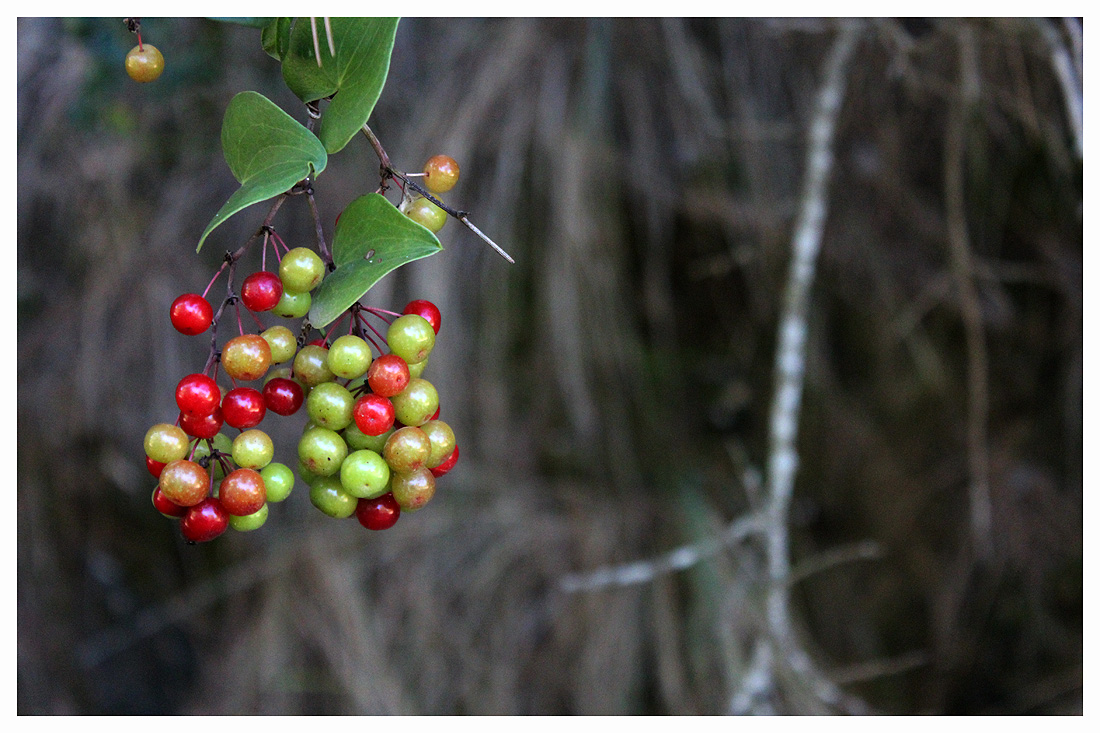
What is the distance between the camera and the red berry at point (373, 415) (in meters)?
0.41

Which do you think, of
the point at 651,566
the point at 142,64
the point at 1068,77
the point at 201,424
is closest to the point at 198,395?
the point at 201,424

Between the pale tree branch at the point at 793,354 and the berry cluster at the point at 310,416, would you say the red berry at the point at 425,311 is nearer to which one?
the berry cluster at the point at 310,416

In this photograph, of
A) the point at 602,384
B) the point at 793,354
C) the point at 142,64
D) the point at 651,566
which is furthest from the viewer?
the point at 602,384

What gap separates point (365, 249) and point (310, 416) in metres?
0.11

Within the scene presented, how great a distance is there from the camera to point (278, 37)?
42cm

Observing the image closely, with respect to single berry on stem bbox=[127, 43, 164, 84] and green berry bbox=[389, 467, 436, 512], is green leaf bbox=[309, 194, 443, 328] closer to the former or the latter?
green berry bbox=[389, 467, 436, 512]

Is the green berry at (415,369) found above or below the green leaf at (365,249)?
below

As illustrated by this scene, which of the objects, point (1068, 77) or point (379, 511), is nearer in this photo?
point (379, 511)

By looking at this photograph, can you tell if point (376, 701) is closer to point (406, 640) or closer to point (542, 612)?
point (406, 640)

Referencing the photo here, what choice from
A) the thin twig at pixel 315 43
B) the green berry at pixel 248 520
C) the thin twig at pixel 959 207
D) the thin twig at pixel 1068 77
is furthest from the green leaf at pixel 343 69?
the thin twig at pixel 959 207

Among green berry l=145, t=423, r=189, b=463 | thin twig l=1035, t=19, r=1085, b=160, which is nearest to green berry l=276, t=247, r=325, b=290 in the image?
green berry l=145, t=423, r=189, b=463

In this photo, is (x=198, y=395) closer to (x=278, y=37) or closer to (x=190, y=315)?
(x=190, y=315)

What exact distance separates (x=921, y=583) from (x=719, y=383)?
56 cm

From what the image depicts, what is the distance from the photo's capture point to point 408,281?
1230 millimetres
